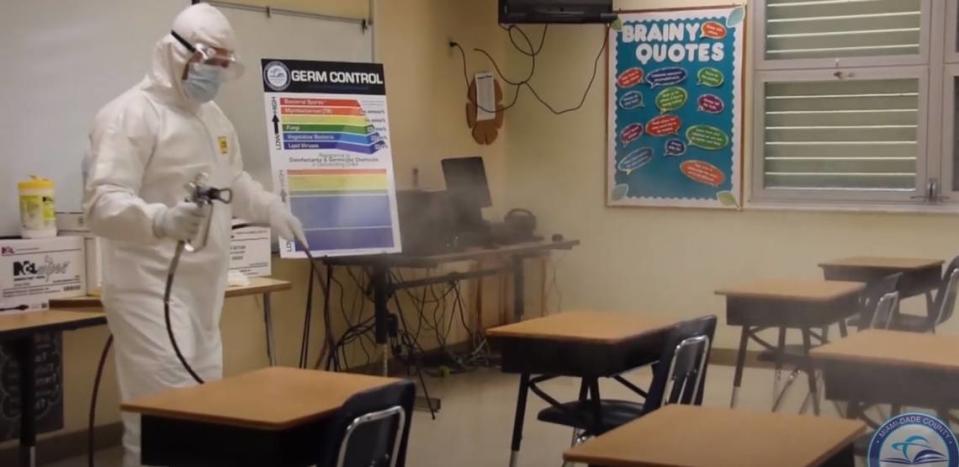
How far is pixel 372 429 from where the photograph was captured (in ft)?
8.80

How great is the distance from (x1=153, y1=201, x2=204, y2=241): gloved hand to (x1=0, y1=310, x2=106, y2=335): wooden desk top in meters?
0.93

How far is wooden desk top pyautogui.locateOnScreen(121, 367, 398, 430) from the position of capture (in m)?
2.59

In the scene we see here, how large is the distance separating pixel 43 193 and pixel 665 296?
4.09 meters

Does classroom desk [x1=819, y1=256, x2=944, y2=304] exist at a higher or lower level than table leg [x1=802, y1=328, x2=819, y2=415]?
higher

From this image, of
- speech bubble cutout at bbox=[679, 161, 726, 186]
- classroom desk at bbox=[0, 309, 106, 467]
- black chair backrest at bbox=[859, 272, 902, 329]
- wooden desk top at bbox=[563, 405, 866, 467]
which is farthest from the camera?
speech bubble cutout at bbox=[679, 161, 726, 186]

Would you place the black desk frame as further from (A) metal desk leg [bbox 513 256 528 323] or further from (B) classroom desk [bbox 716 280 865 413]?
(A) metal desk leg [bbox 513 256 528 323]

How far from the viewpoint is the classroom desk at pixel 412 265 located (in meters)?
5.77

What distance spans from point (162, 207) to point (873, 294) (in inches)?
130

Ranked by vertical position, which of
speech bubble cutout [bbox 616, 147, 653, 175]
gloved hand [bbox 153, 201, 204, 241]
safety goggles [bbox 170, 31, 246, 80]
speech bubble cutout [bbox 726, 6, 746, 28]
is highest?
speech bubble cutout [bbox 726, 6, 746, 28]

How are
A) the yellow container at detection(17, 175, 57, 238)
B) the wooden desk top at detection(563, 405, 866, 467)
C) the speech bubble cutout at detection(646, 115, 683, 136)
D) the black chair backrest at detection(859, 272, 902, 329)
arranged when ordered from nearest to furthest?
the wooden desk top at detection(563, 405, 866, 467), the yellow container at detection(17, 175, 57, 238), the black chair backrest at detection(859, 272, 902, 329), the speech bubble cutout at detection(646, 115, 683, 136)

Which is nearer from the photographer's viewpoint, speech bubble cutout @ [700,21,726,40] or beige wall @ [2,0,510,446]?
beige wall @ [2,0,510,446]

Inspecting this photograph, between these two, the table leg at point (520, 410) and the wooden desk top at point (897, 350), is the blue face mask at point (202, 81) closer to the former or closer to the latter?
the table leg at point (520, 410)

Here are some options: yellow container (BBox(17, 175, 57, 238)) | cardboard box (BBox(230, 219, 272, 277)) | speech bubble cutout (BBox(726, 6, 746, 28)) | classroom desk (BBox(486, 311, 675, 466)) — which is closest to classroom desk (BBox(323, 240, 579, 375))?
cardboard box (BBox(230, 219, 272, 277))

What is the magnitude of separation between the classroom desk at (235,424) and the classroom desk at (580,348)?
1.08 m
